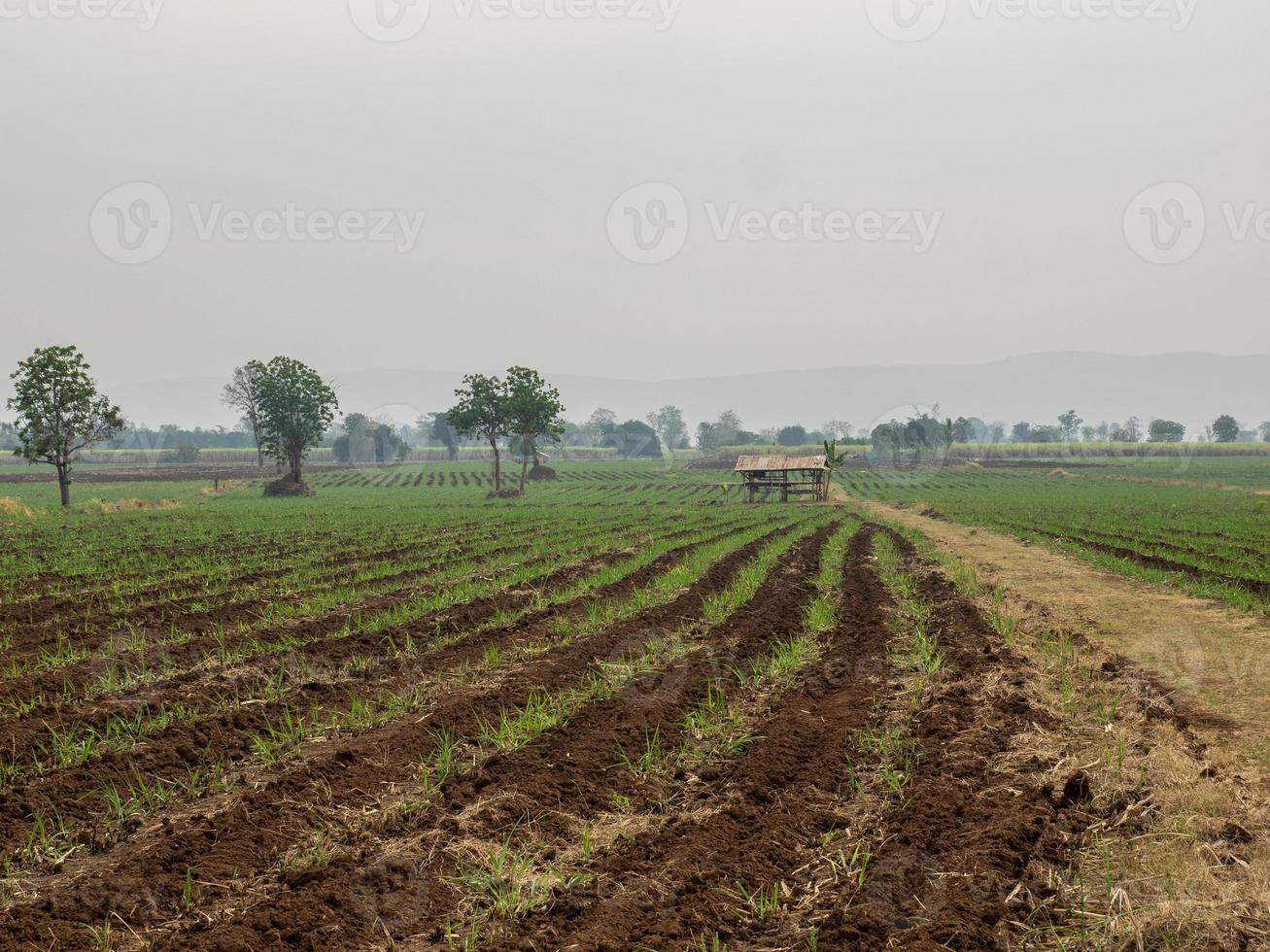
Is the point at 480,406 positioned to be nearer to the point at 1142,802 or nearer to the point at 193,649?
the point at 193,649

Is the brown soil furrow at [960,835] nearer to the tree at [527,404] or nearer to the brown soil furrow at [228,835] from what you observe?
→ the brown soil furrow at [228,835]

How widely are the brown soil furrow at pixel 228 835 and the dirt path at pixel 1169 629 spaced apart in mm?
7184

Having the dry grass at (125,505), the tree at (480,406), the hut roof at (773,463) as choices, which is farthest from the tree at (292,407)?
the hut roof at (773,463)

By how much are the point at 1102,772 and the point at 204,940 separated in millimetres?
6349

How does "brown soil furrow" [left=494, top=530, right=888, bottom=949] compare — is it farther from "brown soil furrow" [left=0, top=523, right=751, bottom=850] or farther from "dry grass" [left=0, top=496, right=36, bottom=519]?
"dry grass" [left=0, top=496, right=36, bottom=519]

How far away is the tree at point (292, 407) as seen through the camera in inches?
2601

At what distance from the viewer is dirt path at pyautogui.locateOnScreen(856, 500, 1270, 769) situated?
8078mm

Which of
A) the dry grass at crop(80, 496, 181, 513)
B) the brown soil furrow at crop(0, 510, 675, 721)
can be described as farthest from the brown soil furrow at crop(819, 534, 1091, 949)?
the dry grass at crop(80, 496, 181, 513)

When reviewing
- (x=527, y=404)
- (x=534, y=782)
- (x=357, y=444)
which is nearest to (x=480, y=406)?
(x=527, y=404)

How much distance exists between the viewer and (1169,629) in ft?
38.2

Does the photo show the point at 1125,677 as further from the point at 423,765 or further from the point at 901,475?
the point at 901,475

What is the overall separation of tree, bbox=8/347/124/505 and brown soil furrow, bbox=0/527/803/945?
4465 cm

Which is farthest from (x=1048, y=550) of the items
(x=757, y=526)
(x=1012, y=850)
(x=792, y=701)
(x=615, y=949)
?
(x=615, y=949)

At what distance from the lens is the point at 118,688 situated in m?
8.61
